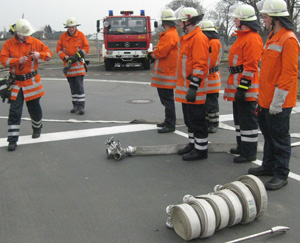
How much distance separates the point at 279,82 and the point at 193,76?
4.00ft

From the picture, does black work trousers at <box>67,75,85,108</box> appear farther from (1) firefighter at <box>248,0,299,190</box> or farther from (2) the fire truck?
(2) the fire truck

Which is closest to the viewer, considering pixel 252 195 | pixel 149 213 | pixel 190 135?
pixel 252 195

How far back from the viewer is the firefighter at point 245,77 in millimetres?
4664

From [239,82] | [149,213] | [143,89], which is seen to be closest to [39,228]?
[149,213]

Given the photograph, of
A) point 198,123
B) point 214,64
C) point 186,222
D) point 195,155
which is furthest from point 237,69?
point 186,222

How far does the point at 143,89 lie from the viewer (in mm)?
12609

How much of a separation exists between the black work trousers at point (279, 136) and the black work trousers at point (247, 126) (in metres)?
0.41

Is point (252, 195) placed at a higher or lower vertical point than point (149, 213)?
higher

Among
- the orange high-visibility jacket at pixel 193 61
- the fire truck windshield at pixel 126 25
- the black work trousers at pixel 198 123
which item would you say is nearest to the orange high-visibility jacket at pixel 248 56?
the orange high-visibility jacket at pixel 193 61

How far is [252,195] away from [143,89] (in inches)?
372

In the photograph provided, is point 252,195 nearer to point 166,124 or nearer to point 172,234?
point 172,234

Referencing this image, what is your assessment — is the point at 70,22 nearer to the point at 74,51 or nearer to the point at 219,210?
the point at 74,51

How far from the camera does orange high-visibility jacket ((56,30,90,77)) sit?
805cm

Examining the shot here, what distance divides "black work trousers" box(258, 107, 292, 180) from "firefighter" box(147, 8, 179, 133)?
8.15 ft
